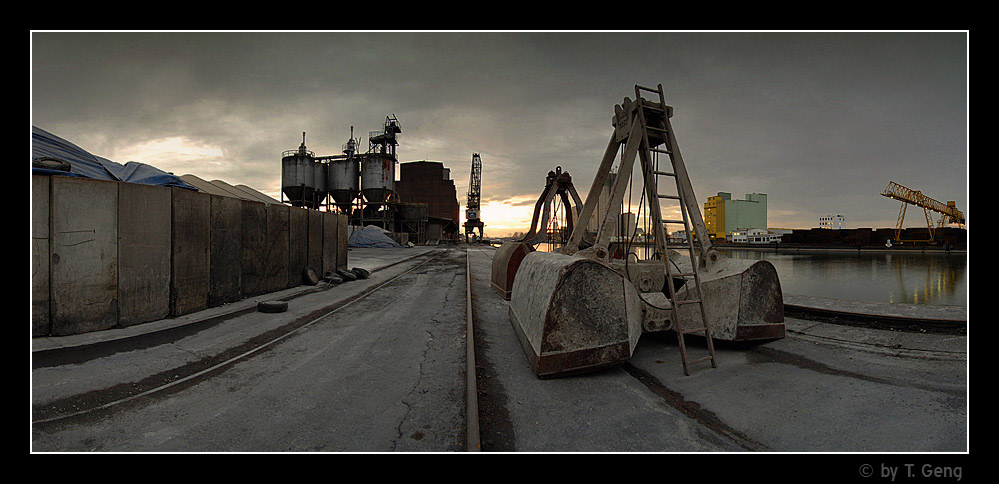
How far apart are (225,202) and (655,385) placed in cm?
932

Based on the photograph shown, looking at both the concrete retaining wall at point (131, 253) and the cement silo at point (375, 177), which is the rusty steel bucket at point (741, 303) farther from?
the cement silo at point (375, 177)

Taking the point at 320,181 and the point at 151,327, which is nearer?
the point at 151,327

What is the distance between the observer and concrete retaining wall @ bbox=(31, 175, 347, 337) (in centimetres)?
561

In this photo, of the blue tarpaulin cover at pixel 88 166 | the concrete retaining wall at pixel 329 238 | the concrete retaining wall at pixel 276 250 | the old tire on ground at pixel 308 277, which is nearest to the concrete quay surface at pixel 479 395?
the blue tarpaulin cover at pixel 88 166

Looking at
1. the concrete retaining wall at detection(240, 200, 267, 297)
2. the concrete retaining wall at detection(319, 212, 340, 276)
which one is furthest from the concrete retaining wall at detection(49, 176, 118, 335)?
the concrete retaining wall at detection(319, 212, 340, 276)

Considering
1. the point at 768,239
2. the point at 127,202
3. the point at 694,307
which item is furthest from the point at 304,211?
the point at 768,239

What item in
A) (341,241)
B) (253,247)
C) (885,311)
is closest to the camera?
(885,311)

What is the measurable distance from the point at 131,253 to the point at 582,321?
7400 mm

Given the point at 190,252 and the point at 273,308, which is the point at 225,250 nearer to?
the point at 190,252

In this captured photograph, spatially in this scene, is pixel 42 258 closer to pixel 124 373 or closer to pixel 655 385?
pixel 124 373

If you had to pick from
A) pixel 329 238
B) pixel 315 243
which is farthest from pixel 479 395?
pixel 329 238

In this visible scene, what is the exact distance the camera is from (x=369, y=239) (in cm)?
4019

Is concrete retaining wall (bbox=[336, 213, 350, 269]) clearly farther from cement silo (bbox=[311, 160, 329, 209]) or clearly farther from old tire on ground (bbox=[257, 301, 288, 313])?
cement silo (bbox=[311, 160, 329, 209])

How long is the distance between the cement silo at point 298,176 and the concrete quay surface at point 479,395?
49.5 m
